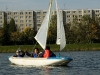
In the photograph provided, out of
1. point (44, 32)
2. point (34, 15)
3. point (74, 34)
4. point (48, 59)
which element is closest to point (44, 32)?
point (44, 32)

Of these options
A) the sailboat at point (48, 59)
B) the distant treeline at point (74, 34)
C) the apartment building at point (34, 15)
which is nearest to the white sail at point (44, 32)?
the sailboat at point (48, 59)

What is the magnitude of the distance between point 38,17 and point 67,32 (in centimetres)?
6282

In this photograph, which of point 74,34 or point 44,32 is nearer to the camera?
point 44,32

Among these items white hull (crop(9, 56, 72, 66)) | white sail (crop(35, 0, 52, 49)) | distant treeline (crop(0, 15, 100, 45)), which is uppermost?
white sail (crop(35, 0, 52, 49))

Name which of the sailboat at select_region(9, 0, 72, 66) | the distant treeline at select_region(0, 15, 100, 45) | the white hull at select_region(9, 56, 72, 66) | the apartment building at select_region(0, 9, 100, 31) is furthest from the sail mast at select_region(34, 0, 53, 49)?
the apartment building at select_region(0, 9, 100, 31)

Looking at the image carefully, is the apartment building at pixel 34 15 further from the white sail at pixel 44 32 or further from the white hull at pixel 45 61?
the white hull at pixel 45 61

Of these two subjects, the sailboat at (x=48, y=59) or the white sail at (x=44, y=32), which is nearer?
the sailboat at (x=48, y=59)

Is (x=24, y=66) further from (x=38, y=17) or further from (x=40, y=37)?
(x=38, y=17)

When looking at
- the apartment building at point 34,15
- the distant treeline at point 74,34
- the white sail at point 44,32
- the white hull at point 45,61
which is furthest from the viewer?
the apartment building at point 34,15

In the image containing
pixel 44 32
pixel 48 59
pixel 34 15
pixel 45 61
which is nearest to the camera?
pixel 48 59

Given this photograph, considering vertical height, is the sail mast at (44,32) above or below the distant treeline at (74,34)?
above

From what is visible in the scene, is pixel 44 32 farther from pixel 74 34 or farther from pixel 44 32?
pixel 74 34

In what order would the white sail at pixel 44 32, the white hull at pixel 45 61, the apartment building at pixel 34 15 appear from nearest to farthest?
the white hull at pixel 45 61 < the white sail at pixel 44 32 < the apartment building at pixel 34 15

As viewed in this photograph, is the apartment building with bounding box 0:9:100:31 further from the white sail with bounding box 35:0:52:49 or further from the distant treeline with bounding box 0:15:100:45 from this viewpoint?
A: the white sail with bounding box 35:0:52:49
